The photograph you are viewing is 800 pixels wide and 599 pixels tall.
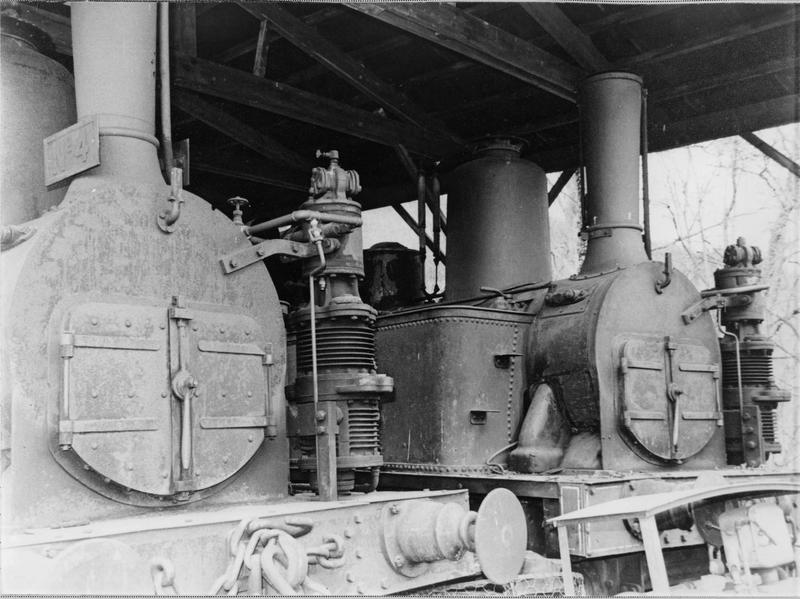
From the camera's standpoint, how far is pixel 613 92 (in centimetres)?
675

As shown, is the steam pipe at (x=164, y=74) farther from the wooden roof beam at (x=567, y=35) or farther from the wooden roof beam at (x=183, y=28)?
the wooden roof beam at (x=567, y=35)

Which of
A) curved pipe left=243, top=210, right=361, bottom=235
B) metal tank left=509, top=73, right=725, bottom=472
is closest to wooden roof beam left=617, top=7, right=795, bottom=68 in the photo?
metal tank left=509, top=73, right=725, bottom=472

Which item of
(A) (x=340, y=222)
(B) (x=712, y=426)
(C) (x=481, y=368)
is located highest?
(A) (x=340, y=222)

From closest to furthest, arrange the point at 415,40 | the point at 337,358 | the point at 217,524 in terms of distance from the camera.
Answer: the point at 217,524, the point at 337,358, the point at 415,40

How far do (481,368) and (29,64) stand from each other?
312 centimetres

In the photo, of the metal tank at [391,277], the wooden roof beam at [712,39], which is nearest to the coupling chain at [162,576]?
the metal tank at [391,277]

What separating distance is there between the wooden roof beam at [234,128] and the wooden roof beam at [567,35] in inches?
103

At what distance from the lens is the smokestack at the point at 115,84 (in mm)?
4176

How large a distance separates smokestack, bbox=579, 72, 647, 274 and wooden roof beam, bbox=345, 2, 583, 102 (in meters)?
0.33

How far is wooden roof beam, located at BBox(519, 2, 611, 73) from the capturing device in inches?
259

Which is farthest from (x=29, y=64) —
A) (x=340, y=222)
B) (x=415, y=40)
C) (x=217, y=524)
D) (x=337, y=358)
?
(x=415, y=40)

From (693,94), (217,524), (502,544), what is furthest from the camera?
(693,94)

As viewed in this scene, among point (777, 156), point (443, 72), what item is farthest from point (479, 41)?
point (777, 156)

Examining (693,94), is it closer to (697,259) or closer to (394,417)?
→ (394,417)
